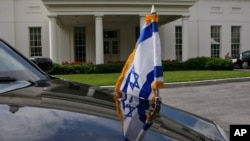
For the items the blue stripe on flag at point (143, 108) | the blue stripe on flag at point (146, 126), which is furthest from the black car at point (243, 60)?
the blue stripe on flag at point (146, 126)

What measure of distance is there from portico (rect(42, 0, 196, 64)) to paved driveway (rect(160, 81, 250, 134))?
36.5 feet

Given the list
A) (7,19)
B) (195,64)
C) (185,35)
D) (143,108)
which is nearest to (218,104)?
(143,108)

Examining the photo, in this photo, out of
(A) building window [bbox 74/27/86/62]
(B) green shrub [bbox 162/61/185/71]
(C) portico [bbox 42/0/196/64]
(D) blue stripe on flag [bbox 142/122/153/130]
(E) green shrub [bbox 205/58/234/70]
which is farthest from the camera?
(A) building window [bbox 74/27/86/62]

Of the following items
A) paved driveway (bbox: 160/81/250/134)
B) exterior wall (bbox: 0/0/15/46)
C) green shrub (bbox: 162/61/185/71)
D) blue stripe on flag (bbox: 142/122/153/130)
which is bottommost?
paved driveway (bbox: 160/81/250/134)

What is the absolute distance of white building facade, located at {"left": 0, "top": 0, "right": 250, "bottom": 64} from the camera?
25.6 metres

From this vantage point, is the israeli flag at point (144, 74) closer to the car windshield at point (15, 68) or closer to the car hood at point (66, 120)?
the car hood at point (66, 120)

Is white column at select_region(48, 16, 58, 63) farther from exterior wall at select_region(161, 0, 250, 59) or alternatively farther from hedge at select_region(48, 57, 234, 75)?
exterior wall at select_region(161, 0, 250, 59)

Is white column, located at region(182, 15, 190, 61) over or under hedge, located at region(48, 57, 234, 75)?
over

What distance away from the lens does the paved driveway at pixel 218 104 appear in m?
8.12

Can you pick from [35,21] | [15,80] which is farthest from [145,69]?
[35,21]

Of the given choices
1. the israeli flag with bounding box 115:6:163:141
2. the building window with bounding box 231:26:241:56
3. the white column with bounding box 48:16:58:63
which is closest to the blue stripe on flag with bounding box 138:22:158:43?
the israeli flag with bounding box 115:6:163:141

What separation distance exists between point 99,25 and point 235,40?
13591 millimetres

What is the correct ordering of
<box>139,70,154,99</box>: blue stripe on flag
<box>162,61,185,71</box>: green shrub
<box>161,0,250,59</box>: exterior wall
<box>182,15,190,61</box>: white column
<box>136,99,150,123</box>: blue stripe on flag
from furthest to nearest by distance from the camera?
<box>161,0,250,59</box>: exterior wall → <box>182,15,190,61</box>: white column → <box>162,61,185,71</box>: green shrub → <box>139,70,154,99</box>: blue stripe on flag → <box>136,99,150,123</box>: blue stripe on flag

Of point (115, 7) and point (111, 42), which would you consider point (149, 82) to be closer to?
point (115, 7)
